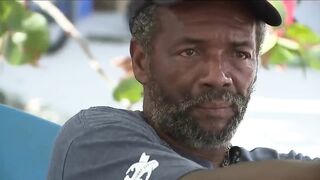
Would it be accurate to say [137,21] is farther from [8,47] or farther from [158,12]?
[8,47]

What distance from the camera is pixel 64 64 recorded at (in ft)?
21.2

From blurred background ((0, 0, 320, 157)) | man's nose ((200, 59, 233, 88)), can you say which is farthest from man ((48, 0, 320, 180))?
blurred background ((0, 0, 320, 157))

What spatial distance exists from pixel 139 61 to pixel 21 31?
83cm

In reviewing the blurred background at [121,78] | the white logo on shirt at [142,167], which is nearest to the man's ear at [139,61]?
the white logo on shirt at [142,167]

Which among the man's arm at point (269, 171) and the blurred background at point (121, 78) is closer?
the man's arm at point (269, 171)

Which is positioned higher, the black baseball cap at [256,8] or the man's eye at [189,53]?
the black baseball cap at [256,8]

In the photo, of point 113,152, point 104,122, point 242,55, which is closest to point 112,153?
point 113,152

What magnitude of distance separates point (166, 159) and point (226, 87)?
20 cm

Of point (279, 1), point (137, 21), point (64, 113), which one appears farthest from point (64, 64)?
point (137, 21)

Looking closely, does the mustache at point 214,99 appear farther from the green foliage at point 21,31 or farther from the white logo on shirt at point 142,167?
the green foliage at point 21,31

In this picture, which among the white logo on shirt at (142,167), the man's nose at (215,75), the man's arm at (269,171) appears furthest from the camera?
the man's nose at (215,75)

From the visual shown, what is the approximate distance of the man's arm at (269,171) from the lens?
3.13 feet

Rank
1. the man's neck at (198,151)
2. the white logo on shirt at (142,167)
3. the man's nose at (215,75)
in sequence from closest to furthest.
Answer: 1. the white logo on shirt at (142,167)
2. the man's nose at (215,75)
3. the man's neck at (198,151)

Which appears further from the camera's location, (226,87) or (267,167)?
(226,87)
